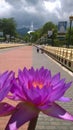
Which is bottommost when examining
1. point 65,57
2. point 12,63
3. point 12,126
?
point 12,63

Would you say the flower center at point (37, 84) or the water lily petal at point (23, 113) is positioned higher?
the flower center at point (37, 84)

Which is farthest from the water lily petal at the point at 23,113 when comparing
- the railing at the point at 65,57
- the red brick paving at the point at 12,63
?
the railing at the point at 65,57

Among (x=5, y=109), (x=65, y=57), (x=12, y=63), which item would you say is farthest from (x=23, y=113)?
(x=65, y=57)

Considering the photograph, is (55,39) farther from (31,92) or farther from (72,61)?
(31,92)

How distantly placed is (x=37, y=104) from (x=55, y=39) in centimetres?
16202

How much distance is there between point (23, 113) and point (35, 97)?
6cm

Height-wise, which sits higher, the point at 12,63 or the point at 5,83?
the point at 5,83

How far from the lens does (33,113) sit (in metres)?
1.03

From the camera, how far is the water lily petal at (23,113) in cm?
101

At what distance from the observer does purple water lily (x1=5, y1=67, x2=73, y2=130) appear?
1.01 meters

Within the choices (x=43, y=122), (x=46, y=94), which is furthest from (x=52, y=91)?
(x=43, y=122)

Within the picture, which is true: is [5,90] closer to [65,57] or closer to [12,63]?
[12,63]

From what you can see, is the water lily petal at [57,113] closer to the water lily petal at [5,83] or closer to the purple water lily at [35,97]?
the purple water lily at [35,97]

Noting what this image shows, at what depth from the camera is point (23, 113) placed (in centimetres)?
103
